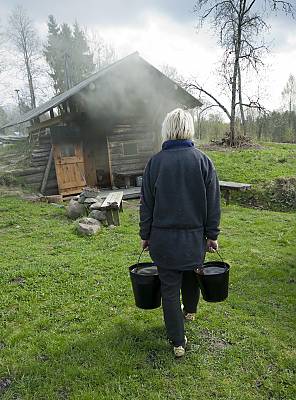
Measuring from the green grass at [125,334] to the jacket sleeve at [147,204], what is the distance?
104cm

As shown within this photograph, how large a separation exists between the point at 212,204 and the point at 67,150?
32.4 ft

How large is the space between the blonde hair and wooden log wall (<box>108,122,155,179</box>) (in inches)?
379

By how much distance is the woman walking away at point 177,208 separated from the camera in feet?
7.99

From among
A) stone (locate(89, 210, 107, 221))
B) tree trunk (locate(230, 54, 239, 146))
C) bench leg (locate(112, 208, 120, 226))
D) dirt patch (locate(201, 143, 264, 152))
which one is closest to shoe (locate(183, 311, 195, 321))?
bench leg (locate(112, 208, 120, 226))

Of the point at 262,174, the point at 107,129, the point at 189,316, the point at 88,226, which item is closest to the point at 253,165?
the point at 262,174

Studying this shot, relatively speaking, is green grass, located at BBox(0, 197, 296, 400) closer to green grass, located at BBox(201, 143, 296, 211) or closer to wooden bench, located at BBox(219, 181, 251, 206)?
wooden bench, located at BBox(219, 181, 251, 206)

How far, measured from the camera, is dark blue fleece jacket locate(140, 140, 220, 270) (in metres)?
2.43

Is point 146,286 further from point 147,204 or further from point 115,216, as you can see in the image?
point 115,216

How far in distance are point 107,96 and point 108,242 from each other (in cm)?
682

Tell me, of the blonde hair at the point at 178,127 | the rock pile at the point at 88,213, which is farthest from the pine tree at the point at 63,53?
the blonde hair at the point at 178,127

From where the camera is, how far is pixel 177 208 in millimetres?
2443

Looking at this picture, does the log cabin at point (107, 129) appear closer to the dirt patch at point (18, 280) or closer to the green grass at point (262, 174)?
the green grass at point (262, 174)

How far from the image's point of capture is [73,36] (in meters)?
39.1

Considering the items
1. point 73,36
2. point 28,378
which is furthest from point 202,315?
point 73,36
